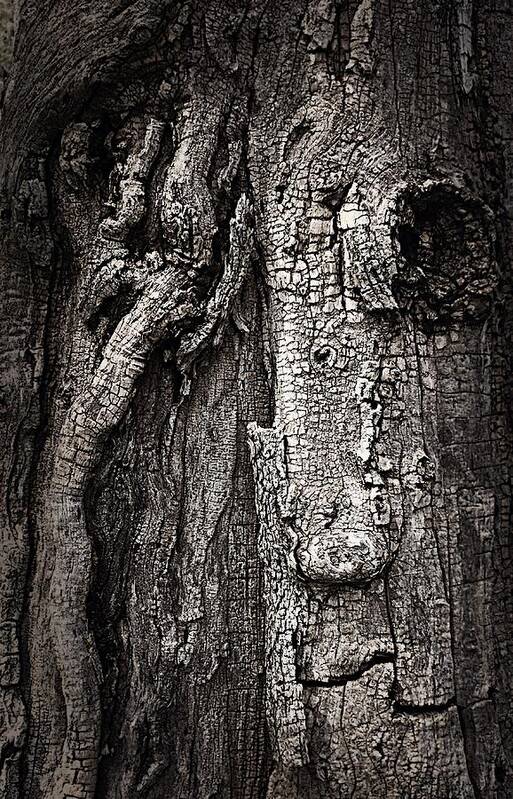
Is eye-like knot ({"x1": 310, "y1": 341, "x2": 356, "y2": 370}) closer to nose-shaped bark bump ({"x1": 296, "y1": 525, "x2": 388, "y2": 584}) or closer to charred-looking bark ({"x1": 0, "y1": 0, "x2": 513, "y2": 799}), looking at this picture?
charred-looking bark ({"x1": 0, "y1": 0, "x2": 513, "y2": 799})

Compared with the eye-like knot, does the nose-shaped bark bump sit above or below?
below

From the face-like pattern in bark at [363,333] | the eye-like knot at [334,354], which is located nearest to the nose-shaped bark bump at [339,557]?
the face-like pattern in bark at [363,333]

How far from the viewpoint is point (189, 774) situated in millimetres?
1474

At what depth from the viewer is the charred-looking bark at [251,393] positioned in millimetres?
1408

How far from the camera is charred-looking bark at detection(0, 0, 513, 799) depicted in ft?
4.62

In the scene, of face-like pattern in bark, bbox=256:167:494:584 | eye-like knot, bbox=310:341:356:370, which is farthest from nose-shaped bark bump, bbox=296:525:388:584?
eye-like knot, bbox=310:341:356:370

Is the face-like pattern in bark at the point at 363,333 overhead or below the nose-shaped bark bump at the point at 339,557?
overhead

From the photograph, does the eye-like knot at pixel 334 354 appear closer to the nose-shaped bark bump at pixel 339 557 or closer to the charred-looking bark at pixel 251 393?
the charred-looking bark at pixel 251 393

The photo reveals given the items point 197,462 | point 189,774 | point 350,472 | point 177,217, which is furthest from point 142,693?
point 177,217

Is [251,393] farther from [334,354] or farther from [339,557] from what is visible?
[339,557]

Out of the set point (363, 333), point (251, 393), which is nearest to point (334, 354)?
point (363, 333)

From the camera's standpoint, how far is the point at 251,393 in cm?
154

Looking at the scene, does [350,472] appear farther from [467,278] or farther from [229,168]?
[229,168]

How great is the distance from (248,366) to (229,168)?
381 mm
